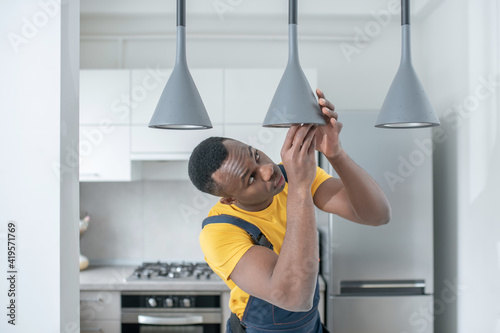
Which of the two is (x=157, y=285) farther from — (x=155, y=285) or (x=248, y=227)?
(x=248, y=227)

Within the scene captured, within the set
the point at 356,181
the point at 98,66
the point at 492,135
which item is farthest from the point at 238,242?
the point at 98,66

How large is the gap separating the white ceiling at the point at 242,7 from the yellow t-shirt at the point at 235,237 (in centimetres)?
183

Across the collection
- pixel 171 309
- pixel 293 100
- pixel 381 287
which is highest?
pixel 293 100

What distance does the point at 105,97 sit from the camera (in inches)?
106

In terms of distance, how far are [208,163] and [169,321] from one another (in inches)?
65.7

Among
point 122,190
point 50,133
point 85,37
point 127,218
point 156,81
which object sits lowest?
point 127,218

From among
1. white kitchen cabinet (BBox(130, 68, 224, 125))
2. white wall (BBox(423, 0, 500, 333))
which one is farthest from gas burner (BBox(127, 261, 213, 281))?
white wall (BBox(423, 0, 500, 333))

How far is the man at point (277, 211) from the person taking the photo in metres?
0.88

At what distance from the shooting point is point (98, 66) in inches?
121

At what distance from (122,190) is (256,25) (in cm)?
150

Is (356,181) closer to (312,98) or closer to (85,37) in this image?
(312,98)

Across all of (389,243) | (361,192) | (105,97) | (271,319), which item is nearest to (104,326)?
(105,97)

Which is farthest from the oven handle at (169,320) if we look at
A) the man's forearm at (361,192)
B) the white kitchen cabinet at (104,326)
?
the man's forearm at (361,192)

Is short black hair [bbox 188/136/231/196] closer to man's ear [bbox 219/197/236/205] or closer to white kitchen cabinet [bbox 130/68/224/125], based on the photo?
man's ear [bbox 219/197/236/205]
